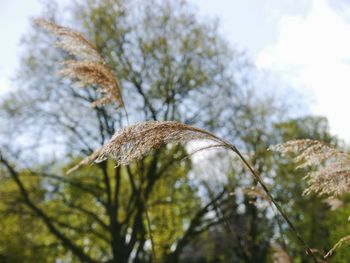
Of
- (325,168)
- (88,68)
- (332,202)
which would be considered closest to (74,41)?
(88,68)

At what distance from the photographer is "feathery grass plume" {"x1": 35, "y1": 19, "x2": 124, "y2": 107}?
14.3ft

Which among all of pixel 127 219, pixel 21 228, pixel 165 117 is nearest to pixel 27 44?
pixel 165 117

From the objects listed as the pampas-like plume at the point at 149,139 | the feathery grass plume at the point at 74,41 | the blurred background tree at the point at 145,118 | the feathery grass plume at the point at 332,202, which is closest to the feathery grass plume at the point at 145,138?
the pampas-like plume at the point at 149,139

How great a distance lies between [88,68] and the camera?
14.3ft

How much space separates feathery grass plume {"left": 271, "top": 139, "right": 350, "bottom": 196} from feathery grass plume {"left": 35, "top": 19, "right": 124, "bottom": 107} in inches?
84.8

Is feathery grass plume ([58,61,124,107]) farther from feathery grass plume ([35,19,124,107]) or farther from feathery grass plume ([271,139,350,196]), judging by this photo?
feathery grass plume ([271,139,350,196])

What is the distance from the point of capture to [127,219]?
588 inches

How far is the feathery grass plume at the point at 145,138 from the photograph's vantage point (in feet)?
7.75

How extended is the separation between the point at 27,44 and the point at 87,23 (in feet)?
7.46

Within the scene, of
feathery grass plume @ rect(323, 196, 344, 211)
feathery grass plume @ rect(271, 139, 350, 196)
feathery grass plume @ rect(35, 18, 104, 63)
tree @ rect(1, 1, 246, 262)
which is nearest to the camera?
feathery grass plume @ rect(271, 139, 350, 196)

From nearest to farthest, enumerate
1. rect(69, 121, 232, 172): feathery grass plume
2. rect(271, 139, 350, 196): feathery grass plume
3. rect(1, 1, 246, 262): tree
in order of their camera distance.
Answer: rect(69, 121, 232, 172): feathery grass plume, rect(271, 139, 350, 196): feathery grass plume, rect(1, 1, 246, 262): tree

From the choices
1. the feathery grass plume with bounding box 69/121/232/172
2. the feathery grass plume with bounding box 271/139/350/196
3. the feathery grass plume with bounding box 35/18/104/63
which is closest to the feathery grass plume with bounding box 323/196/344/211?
the feathery grass plume with bounding box 271/139/350/196

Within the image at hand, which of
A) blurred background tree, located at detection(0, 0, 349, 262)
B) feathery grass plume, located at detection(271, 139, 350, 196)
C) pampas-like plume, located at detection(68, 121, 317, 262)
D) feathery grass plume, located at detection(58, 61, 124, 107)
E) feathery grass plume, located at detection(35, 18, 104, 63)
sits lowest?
feathery grass plume, located at detection(271, 139, 350, 196)

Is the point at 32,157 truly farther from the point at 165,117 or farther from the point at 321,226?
the point at 321,226
